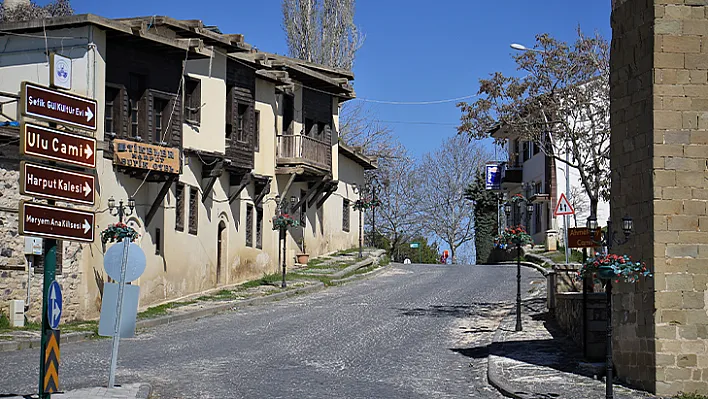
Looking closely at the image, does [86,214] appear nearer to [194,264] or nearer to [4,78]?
[4,78]

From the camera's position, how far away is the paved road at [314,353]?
1589cm

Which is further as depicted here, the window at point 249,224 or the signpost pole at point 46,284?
the window at point 249,224

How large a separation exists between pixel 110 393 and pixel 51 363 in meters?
2.25

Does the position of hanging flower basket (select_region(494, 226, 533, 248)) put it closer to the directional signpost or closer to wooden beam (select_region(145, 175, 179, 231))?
wooden beam (select_region(145, 175, 179, 231))

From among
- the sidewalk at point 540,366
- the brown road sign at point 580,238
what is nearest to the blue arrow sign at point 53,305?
the sidewalk at point 540,366

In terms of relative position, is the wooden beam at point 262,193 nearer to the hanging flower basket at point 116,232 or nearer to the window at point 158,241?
the window at point 158,241

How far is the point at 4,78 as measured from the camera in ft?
87.4

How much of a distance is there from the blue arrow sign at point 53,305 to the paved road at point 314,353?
328 centimetres

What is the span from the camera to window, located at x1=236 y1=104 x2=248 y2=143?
33875 mm

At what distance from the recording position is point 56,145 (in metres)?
12.0

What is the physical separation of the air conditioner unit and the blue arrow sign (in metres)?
12.1

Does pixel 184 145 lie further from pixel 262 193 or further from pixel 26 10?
pixel 26 10

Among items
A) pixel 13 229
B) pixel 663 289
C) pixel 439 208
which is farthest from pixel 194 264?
pixel 439 208

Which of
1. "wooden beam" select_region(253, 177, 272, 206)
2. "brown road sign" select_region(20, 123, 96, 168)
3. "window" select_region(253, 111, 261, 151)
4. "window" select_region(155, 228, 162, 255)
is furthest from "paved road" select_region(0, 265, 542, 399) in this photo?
"window" select_region(253, 111, 261, 151)
